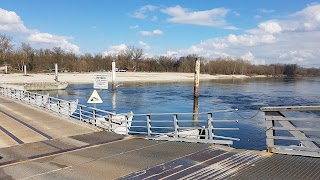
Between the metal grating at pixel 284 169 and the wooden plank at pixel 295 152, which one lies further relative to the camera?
the wooden plank at pixel 295 152

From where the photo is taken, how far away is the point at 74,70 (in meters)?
124

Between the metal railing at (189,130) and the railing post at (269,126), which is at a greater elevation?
the railing post at (269,126)

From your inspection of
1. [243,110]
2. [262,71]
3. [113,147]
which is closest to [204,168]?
[113,147]

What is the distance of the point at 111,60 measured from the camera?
496 feet

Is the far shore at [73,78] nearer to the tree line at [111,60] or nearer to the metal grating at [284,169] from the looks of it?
the tree line at [111,60]

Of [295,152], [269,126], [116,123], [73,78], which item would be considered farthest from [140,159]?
[73,78]

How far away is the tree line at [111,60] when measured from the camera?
109731 mm

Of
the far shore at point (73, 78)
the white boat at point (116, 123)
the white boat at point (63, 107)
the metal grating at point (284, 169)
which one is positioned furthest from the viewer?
the far shore at point (73, 78)

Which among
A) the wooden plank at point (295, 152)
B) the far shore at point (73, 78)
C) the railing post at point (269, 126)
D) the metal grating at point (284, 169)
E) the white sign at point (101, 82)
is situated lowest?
the far shore at point (73, 78)

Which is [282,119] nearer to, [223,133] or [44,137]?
[44,137]

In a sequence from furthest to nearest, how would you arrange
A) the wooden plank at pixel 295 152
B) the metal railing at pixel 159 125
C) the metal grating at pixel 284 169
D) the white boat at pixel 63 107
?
the white boat at pixel 63 107
the metal railing at pixel 159 125
the wooden plank at pixel 295 152
the metal grating at pixel 284 169

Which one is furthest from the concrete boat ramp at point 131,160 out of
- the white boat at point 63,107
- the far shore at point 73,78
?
the far shore at point 73,78

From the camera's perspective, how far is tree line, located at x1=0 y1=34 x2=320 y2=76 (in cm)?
10973

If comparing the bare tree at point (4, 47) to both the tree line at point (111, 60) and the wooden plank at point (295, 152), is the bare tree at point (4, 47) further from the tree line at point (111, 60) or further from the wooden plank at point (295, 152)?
the wooden plank at point (295, 152)
